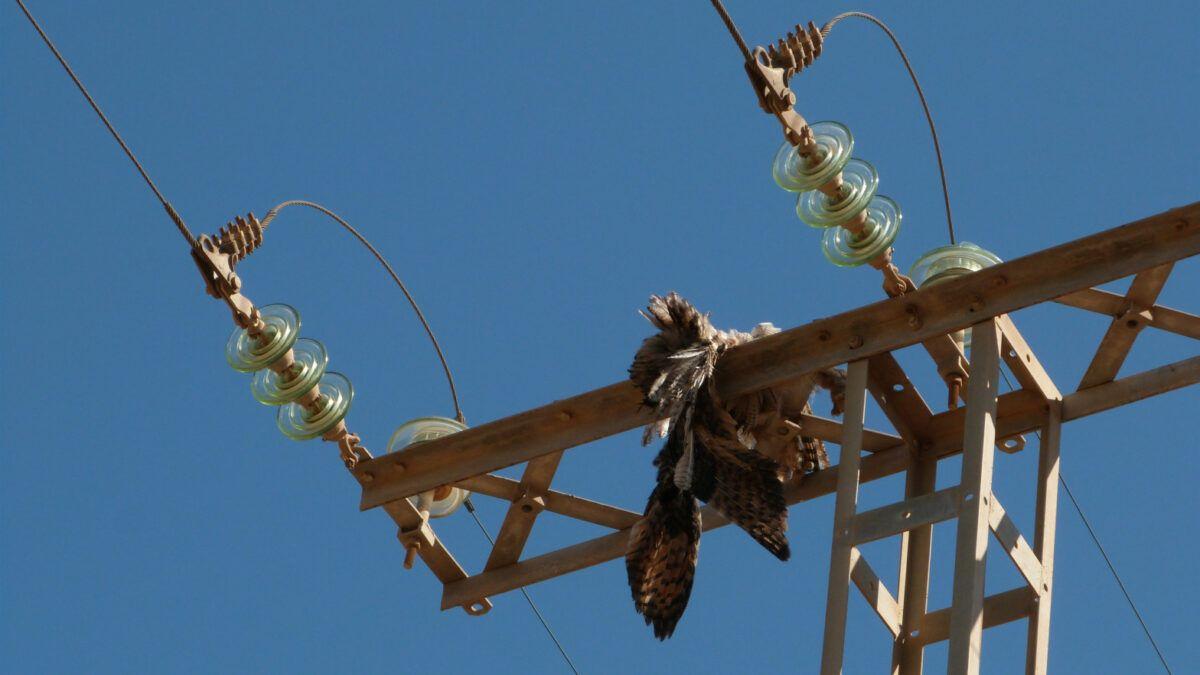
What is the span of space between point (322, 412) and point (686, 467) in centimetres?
196

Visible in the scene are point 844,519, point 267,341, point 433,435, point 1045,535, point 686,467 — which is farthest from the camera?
point 433,435

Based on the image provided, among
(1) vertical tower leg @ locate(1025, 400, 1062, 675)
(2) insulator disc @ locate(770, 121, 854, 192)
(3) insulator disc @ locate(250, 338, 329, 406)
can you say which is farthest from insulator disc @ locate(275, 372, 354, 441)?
(1) vertical tower leg @ locate(1025, 400, 1062, 675)

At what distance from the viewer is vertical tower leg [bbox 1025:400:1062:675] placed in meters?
10.2

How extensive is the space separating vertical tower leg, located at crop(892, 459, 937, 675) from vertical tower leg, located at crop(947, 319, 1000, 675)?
1.80ft

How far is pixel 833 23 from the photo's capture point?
11.0 m

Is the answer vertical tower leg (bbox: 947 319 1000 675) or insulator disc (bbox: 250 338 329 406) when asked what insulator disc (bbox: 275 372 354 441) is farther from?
vertical tower leg (bbox: 947 319 1000 675)

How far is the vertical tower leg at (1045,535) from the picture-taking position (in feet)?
33.4

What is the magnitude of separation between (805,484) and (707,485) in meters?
0.87

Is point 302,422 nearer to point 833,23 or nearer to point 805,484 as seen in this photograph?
point 805,484

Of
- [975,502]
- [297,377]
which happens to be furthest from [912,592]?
[297,377]

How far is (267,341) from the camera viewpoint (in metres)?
11.6

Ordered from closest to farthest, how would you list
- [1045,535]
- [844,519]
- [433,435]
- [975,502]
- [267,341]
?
[975,502], [844,519], [1045,535], [267,341], [433,435]

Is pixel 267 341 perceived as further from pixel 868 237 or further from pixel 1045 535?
pixel 1045 535

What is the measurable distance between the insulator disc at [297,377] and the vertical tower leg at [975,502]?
307 centimetres
